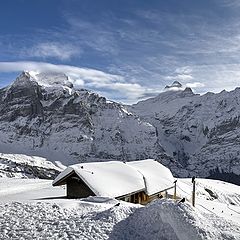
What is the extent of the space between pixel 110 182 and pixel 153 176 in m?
9.25

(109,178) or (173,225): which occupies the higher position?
(109,178)

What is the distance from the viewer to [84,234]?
53.2 ft

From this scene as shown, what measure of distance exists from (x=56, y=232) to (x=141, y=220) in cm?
360

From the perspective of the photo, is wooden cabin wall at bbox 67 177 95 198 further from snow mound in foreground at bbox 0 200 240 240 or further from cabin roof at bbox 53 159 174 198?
snow mound in foreground at bbox 0 200 240 240

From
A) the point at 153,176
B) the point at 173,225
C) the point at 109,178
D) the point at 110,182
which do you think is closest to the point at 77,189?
the point at 109,178

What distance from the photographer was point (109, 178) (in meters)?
34.9

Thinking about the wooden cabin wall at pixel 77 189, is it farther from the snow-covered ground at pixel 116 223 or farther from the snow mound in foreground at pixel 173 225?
the snow mound in foreground at pixel 173 225

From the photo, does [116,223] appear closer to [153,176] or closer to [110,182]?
[110,182]

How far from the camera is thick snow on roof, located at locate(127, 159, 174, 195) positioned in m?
38.8

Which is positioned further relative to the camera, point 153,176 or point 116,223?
point 153,176

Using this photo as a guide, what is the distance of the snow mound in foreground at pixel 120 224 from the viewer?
16.0 meters

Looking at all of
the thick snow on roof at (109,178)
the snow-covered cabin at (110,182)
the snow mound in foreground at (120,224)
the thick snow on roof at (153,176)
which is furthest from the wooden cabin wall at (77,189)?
the snow mound in foreground at (120,224)

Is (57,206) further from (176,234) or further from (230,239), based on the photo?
(230,239)

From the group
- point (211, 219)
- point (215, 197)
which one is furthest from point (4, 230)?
point (215, 197)
